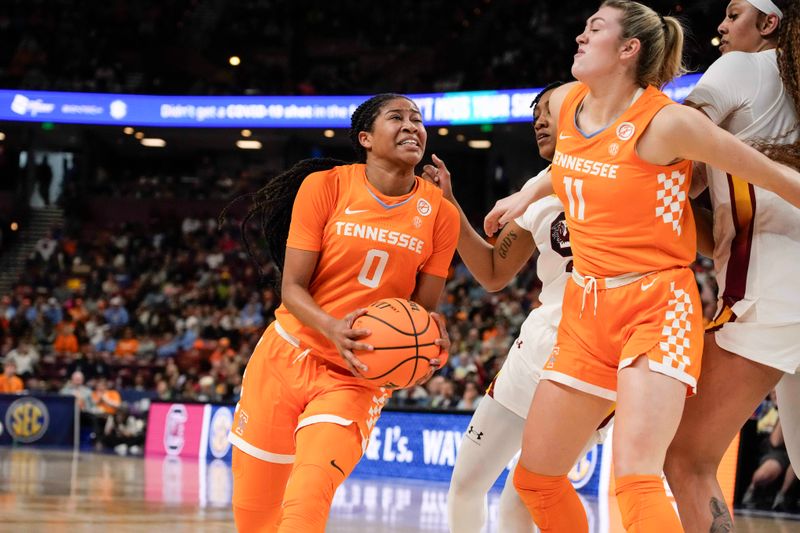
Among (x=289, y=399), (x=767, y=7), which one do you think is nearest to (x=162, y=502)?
(x=289, y=399)

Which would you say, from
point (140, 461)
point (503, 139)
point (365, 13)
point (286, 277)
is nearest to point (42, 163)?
point (365, 13)

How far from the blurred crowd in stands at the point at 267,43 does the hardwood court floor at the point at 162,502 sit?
518 inches

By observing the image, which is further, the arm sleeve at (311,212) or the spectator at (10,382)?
the spectator at (10,382)

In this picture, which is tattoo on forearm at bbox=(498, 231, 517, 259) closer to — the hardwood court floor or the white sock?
the white sock

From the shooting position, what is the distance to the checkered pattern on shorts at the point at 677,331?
356 centimetres

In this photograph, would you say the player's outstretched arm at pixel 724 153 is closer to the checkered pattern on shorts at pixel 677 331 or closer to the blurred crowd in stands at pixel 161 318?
the checkered pattern on shorts at pixel 677 331

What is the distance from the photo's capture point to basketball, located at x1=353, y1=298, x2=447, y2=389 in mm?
4145

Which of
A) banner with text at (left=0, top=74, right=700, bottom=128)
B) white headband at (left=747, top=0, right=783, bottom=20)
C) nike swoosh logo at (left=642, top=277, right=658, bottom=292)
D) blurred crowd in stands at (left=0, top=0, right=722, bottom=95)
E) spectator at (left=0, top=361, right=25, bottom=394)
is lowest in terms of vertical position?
spectator at (left=0, top=361, right=25, bottom=394)

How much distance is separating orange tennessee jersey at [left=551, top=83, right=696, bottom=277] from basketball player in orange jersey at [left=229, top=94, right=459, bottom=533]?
89cm

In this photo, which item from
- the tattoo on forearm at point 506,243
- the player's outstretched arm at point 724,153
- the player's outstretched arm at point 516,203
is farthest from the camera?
the tattoo on forearm at point 506,243

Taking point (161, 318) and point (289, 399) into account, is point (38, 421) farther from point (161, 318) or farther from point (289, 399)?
point (289, 399)

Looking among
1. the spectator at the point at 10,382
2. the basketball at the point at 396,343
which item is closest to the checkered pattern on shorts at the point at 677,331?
the basketball at the point at 396,343

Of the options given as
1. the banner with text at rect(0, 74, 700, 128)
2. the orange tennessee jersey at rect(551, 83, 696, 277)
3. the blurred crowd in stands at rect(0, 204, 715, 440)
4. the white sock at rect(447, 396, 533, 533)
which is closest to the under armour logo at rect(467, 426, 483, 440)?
the white sock at rect(447, 396, 533, 533)

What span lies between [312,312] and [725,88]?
5.87 ft
